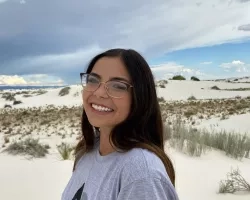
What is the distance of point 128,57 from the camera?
153 cm

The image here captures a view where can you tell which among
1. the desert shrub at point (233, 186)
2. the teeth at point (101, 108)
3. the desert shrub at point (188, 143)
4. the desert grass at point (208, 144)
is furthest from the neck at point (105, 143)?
the desert shrub at point (188, 143)

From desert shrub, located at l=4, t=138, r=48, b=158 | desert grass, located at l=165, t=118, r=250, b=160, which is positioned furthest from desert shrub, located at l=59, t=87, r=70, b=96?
desert shrub, located at l=4, t=138, r=48, b=158

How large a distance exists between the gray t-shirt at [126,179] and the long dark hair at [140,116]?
76mm

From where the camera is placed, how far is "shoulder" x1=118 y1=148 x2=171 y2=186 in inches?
49.9

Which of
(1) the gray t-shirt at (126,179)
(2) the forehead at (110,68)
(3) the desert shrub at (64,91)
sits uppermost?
(2) the forehead at (110,68)

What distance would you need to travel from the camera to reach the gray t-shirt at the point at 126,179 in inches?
49.5

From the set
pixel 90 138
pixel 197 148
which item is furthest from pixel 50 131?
pixel 90 138

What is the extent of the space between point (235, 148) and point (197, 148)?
2.87 feet

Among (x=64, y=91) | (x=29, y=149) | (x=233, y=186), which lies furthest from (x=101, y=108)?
(x=64, y=91)

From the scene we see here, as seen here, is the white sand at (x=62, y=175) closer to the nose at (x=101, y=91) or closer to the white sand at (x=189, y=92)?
the nose at (x=101, y=91)

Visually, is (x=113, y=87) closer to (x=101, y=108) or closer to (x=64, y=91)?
(x=101, y=108)

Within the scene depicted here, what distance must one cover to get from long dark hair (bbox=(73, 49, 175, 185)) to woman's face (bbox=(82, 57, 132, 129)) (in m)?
0.02

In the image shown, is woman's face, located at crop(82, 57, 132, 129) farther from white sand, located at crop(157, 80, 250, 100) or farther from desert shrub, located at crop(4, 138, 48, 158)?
white sand, located at crop(157, 80, 250, 100)

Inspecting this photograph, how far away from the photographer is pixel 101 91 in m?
1.53
